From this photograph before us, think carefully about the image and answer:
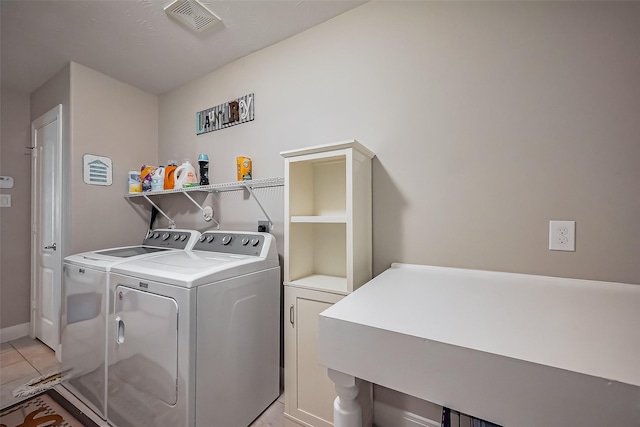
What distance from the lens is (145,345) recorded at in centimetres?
131

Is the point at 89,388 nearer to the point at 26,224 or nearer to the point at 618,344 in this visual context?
the point at 26,224

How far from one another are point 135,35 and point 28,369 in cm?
280

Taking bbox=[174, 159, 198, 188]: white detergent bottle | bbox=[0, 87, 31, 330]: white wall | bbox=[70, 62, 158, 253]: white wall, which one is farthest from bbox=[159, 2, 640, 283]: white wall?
bbox=[0, 87, 31, 330]: white wall

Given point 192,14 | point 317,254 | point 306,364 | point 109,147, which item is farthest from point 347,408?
point 109,147

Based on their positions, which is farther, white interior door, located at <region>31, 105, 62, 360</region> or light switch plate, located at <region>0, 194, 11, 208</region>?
light switch plate, located at <region>0, 194, 11, 208</region>

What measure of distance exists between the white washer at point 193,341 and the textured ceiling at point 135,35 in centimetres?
154

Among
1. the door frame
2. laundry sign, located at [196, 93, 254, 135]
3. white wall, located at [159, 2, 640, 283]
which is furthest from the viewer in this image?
the door frame

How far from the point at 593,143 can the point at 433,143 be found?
2.09 feet

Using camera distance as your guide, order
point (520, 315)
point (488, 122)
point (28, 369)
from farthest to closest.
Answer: point (28, 369) → point (488, 122) → point (520, 315)

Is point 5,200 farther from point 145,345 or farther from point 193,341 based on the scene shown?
point 193,341

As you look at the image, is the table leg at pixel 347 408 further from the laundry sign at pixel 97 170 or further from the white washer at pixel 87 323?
the laundry sign at pixel 97 170

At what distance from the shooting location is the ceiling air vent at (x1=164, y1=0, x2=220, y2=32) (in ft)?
5.26

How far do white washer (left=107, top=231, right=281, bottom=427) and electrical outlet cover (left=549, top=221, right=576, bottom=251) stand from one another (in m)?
1.49

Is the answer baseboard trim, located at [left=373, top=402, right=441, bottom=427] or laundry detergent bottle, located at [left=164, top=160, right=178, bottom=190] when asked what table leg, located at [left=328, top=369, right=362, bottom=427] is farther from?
laundry detergent bottle, located at [left=164, top=160, right=178, bottom=190]
